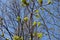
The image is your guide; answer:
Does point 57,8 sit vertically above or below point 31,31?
below

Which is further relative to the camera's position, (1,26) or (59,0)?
(1,26)

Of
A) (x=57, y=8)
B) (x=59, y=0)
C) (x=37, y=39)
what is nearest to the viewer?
(x=37, y=39)

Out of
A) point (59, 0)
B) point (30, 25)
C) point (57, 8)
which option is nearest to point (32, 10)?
point (30, 25)

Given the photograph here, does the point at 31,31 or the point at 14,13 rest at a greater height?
the point at 31,31

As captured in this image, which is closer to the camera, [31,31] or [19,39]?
[31,31]

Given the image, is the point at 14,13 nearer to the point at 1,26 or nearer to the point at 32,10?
the point at 1,26

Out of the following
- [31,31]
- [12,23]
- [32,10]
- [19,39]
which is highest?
[32,10]

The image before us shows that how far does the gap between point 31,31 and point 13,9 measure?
605cm

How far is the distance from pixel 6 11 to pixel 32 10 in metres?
5.92

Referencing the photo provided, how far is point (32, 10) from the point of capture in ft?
7.32

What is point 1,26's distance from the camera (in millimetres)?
5891

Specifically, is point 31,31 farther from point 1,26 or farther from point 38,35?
point 1,26

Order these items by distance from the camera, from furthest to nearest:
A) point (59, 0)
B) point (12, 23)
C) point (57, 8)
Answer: point (12, 23), point (57, 8), point (59, 0)

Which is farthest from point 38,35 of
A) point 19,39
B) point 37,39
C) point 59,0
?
point 59,0
